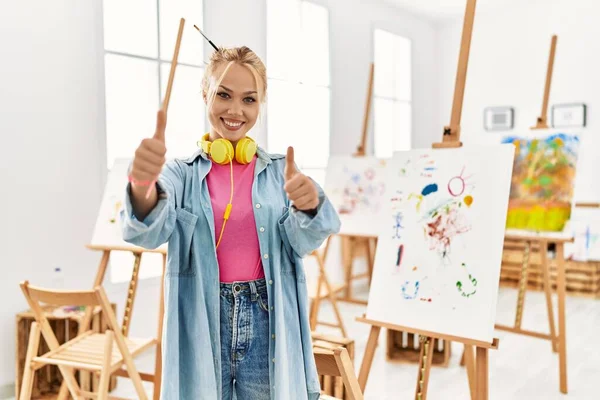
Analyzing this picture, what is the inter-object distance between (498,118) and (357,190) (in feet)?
7.98

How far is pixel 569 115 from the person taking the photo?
5387 mm

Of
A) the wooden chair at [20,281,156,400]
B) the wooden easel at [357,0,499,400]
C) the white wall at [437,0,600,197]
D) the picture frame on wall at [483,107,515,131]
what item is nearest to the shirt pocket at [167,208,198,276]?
the wooden chair at [20,281,156,400]

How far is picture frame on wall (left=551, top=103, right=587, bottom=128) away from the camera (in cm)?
531

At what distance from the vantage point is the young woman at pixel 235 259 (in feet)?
4.03

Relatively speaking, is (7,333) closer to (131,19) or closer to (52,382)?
(52,382)

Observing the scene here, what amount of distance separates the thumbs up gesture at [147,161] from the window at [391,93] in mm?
4478

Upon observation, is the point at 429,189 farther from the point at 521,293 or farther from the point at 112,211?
the point at 112,211

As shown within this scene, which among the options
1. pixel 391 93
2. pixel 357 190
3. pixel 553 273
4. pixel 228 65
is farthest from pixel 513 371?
pixel 391 93

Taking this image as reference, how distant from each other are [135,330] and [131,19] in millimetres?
1866

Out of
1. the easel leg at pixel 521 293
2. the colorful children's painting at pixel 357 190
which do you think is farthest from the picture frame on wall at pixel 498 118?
the easel leg at pixel 521 293

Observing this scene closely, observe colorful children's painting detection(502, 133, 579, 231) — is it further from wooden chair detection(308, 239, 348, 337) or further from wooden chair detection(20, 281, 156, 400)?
wooden chair detection(20, 281, 156, 400)

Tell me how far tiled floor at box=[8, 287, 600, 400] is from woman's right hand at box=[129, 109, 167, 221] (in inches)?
84.8

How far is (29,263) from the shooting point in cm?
296

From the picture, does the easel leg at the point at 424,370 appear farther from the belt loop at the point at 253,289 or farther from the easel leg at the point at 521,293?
the easel leg at the point at 521,293
